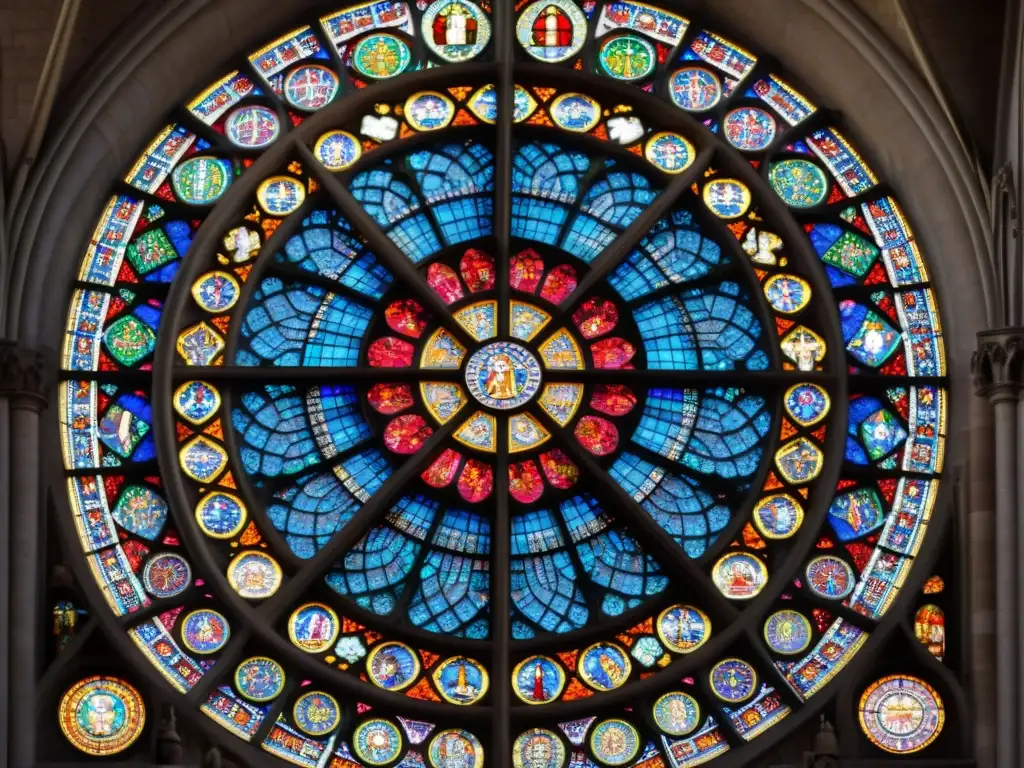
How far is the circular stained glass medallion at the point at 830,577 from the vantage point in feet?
A: 85.1

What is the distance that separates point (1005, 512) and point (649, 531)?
8.64 feet

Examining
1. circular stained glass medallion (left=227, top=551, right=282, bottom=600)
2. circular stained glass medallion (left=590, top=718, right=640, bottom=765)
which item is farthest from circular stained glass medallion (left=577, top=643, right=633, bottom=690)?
circular stained glass medallion (left=227, top=551, right=282, bottom=600)

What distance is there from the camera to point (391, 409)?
2647cm

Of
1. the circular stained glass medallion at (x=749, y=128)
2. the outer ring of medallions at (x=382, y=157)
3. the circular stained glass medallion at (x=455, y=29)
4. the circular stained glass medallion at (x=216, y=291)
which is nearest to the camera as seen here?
the outer ring of medallions at (x=382, y=157)

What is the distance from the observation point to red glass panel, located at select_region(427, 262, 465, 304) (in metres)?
26.8

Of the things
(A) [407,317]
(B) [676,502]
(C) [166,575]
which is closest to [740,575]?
(B) [676,502]

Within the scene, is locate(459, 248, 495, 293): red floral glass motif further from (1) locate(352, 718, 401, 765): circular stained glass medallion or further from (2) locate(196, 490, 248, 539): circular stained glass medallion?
(1) locate(352, 718, 401, 765): circular stained glass medallion

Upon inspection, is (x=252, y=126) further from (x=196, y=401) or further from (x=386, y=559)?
(x=386, y=559)

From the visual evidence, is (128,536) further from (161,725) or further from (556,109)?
(556,109)

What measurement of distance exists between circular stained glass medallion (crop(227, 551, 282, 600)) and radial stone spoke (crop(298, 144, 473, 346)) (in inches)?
91.2

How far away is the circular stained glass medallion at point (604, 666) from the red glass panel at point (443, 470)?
5.57ft

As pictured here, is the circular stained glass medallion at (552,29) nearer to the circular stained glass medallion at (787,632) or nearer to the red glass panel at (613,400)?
the red glass panel at (613,400)

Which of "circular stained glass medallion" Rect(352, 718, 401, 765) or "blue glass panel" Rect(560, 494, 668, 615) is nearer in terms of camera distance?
"circular stained glass medallion" Rect(352, 718, 401, 765)

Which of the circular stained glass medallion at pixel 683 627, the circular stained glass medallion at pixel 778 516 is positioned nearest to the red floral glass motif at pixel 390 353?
the circular stained glass medallion at pixel 683 627
